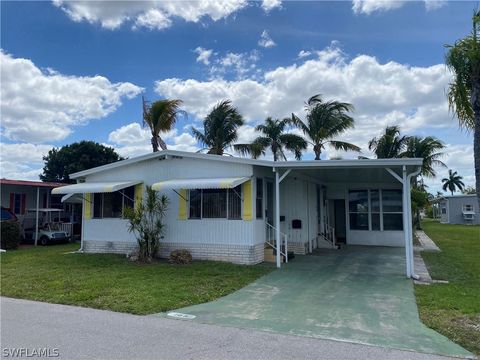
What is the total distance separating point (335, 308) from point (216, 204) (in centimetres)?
622

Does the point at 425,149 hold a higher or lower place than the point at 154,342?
higher

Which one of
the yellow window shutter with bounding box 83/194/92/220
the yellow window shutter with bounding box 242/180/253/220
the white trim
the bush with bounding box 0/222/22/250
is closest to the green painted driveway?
the yellow window shutter with bounding box 242/180/253/220

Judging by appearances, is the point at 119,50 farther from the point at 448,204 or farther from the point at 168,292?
the point at 448,204

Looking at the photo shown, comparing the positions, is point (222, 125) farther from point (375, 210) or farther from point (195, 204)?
point (195, 204)

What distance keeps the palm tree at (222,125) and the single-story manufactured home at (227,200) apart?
843cm

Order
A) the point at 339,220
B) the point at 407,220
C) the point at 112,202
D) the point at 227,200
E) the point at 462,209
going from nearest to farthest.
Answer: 1. the point at 407,220
2. the point at 227,200
3. the point at 112,202
4. the point at 339,220
5. the point at 462,209

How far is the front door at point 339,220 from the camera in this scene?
18672mm

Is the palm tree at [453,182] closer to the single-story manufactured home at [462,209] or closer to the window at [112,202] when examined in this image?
the single-story manufactured home at [462,209]

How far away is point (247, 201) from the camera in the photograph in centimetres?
1166

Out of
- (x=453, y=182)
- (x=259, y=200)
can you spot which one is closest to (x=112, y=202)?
(x=259, y=200)

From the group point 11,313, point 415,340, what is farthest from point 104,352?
point 415,340

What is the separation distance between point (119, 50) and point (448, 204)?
3844cm

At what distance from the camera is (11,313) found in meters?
6.39

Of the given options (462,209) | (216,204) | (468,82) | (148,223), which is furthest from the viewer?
(462,209)
